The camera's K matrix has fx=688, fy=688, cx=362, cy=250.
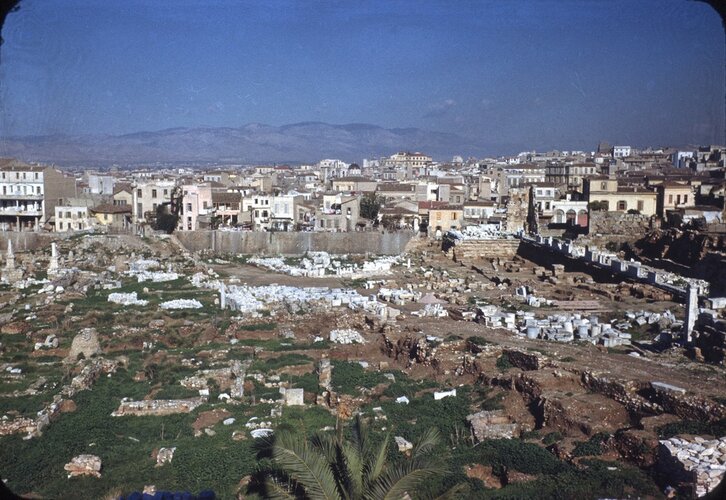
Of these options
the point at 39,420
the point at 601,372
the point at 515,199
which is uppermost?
the point at 515,199

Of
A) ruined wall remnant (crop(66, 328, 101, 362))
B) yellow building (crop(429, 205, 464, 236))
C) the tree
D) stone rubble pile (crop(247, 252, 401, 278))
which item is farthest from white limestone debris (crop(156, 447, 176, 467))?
the tree

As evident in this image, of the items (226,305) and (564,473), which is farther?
(226,305)

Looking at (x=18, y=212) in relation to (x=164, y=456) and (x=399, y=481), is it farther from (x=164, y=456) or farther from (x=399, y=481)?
(x=399, y=481)

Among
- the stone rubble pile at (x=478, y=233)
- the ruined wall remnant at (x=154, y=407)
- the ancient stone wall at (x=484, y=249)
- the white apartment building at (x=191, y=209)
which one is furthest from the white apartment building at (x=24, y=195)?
the ruined wall remnant at (x=154, y=407)

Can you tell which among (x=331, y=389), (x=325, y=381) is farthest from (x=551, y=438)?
(x=325, y=381)

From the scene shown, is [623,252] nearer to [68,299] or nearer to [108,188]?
[68,299]

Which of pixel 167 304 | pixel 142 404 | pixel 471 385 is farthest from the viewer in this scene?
pixel 167 304

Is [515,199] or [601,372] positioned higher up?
[515,199]

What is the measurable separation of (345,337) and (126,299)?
9216 millimetres

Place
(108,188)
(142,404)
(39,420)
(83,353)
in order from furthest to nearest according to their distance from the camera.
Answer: (108,188)
(83,353)
(142,404)
(39,420)

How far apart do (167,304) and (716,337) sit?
15.8 metres

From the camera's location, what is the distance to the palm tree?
19.9ft

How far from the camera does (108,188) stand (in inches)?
2152

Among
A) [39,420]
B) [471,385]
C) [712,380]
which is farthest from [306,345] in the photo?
[712,380]
